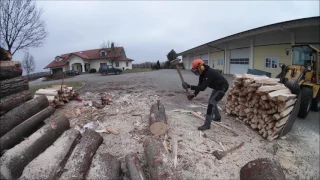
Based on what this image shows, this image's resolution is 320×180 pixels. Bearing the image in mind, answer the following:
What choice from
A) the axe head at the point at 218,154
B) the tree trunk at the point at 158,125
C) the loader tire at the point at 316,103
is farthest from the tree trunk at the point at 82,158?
the loader tire at the point at 316,103

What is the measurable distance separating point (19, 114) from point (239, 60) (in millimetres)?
18803

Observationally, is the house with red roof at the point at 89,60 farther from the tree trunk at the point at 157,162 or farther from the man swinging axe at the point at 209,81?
the tree trunk at the point at 157,162

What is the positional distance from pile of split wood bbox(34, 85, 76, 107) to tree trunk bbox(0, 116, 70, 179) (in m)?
3.31

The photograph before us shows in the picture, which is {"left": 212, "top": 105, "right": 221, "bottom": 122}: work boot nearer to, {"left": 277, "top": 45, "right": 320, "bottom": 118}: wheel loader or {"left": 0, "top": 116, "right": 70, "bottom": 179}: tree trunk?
{"left": 277, "top": 45, "right": 320, "bottom": 118}: wheel loader

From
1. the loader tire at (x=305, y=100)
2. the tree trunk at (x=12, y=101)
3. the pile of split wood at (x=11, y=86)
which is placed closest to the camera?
the tree trunk at (x=12, y=101)

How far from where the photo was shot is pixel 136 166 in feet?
10.3

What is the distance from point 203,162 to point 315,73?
19.2ft

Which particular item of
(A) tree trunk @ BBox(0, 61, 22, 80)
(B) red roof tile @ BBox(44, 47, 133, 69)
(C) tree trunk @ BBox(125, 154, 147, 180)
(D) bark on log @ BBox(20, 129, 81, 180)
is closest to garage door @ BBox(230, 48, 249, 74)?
(C) tree trunk @ BBox(125, 154, 147, 180)

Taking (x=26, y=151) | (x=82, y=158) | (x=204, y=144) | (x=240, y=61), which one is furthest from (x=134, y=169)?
(x=240, y=61)

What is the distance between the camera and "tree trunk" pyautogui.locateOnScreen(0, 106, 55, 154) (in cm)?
316

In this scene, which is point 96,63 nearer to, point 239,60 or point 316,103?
point 239,60

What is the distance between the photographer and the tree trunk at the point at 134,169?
2.89 metres

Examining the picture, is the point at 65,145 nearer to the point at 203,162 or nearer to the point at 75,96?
the point at 203,162

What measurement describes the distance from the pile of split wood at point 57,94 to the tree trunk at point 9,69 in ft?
8.72
